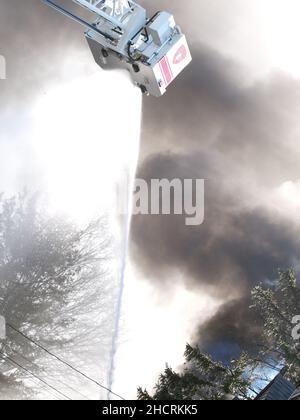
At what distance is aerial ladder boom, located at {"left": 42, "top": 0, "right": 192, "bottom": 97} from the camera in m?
17.1

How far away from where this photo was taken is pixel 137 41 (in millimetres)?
17359

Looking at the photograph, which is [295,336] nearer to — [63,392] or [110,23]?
[63,392]

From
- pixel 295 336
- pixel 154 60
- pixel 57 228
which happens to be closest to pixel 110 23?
pixel 154 60

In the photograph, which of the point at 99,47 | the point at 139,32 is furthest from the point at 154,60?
the point at 99,47

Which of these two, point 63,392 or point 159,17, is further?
point 63,392

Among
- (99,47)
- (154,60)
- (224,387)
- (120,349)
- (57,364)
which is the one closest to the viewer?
(154,60)

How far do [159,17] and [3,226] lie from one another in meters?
16.3

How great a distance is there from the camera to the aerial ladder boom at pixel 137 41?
56.2ft
